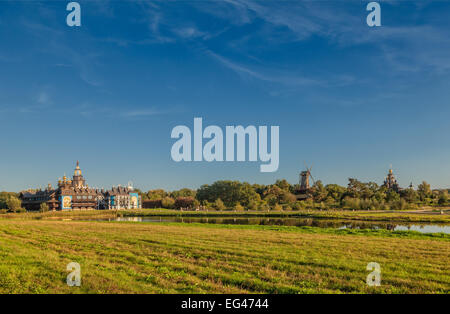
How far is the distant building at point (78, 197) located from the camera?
125188mm

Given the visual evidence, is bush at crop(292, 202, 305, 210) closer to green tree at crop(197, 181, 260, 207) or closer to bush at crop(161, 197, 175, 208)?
green tree at crop(197, 181, 260, 207)

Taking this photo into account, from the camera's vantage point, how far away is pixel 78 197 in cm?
12988

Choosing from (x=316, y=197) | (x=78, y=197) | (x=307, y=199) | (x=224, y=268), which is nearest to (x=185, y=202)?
(x=78, y=197)

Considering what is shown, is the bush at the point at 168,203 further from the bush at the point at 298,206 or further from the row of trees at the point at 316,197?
the bush at the point at 298,206

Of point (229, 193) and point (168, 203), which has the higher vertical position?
point (229, 193)

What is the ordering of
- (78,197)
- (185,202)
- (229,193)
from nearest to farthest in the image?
(229,193), (185,202), (78,197)

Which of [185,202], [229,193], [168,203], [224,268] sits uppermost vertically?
[224,268]

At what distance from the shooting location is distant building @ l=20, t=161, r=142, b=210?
125 meters

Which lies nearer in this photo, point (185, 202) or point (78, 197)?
point (185, 202)

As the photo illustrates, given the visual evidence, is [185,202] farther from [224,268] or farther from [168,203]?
[224,268]

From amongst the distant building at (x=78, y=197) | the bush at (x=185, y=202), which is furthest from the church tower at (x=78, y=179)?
the bush at (x=185, y=202)
